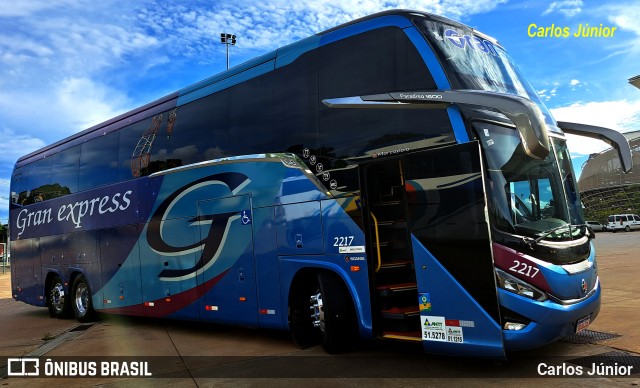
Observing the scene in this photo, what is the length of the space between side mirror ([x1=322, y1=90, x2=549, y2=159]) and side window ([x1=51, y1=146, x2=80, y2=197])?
818cm

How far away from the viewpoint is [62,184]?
41.1 feet

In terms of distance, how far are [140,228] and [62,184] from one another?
12.7 ft

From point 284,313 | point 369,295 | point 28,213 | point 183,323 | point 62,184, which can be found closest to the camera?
point 369,295

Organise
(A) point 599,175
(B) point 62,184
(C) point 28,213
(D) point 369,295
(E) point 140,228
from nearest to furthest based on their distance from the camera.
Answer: (D) point 369,295 → (E) point 140,228 → (B) point 62,184 → (C) point 28,213 → (A) point 599,175

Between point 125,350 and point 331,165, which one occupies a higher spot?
point 331,165

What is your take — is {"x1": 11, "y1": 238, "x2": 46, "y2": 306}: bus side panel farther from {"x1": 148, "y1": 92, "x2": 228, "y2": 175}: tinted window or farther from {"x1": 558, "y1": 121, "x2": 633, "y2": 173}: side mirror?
{"x1": 558, "y1": 121, "x2": 633, "y2": 173}: side mirror

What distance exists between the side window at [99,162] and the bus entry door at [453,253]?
7684mm

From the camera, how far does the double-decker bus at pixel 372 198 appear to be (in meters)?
5.05

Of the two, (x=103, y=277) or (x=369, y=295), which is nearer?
(x=369, y=295)

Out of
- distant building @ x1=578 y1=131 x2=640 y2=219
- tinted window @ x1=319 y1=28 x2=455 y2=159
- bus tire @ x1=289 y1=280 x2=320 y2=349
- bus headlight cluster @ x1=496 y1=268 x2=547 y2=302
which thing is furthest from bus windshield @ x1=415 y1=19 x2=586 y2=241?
distant building @ x1=578 y1=131 x2=640 y2=219

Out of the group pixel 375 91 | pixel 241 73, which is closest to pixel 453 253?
pixel 375 91

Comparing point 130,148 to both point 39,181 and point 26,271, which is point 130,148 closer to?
point 39,181

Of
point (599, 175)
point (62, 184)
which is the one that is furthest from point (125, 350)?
point (599, 175)

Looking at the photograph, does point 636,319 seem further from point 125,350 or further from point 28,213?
point 28,213
